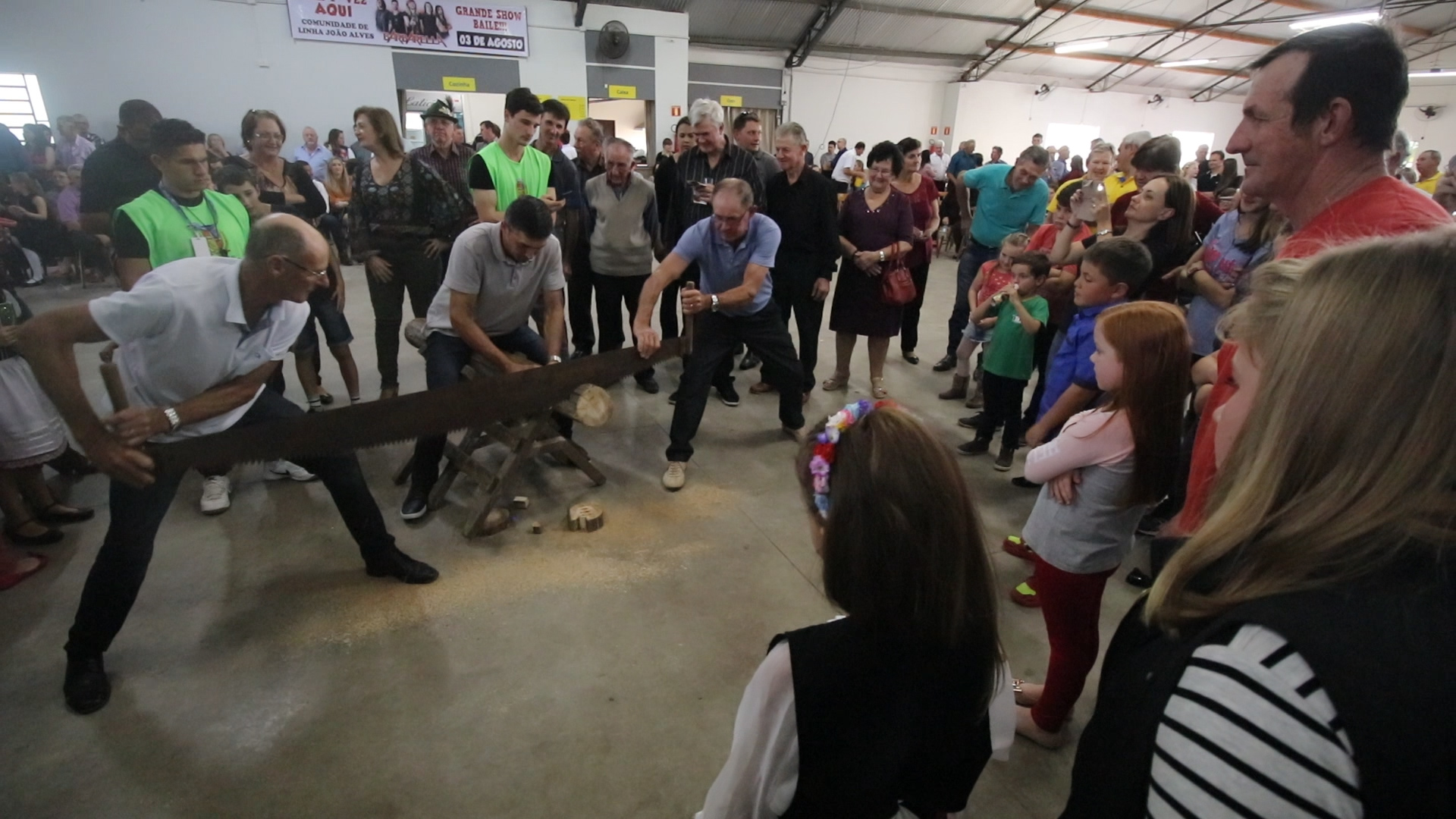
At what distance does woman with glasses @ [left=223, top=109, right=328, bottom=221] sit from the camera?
14.2 ft

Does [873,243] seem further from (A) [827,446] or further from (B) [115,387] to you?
(B) [115,387]

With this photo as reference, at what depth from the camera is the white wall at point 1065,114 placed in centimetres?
2016

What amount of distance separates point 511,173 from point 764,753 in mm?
4158

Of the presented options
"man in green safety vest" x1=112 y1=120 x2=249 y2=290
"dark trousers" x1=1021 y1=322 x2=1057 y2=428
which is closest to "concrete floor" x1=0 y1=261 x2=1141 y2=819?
"dark trousers" x1=1021 y1=322 x2=1057 y2=428

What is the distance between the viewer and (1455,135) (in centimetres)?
2108

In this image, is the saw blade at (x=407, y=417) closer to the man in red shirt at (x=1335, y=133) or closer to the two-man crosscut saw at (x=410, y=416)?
the two-man crosscut saw at (x=410, y=416)

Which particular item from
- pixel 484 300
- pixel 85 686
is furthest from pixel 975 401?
pixel 85 686

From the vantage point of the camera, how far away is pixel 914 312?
5883mm

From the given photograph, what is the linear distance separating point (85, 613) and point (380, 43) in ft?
41.6

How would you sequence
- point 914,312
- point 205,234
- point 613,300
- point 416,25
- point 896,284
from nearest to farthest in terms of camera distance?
1. point 205,234
2. point 896,284
3. point 613,300
4. point 914,312
5. point 416,25

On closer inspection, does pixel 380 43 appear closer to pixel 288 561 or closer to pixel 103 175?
pixel 103 175

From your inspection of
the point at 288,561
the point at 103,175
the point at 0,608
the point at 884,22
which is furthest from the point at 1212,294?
the point at 884,22

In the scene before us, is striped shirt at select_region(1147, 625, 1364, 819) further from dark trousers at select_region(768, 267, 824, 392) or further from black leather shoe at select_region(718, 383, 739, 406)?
black leather shoe at select_region(718, 383, 739, 406)

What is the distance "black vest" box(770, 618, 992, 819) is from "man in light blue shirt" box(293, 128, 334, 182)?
408 inches
